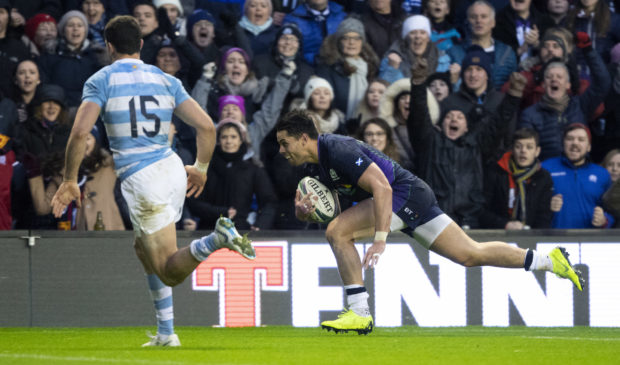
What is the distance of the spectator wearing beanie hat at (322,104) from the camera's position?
12289 mm

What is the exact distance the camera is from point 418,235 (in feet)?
29.8

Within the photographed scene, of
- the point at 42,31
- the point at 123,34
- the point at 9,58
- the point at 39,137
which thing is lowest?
the point at 39,137

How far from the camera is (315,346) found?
8211 millimetres

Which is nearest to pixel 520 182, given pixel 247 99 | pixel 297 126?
pixel 247 99

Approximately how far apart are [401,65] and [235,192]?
284 cm

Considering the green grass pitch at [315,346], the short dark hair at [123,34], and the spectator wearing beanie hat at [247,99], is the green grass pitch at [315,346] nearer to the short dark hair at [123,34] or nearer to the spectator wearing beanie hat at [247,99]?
the short dark hair at [123,34]

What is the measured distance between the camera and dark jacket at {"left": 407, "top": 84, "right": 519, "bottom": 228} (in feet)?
39.6

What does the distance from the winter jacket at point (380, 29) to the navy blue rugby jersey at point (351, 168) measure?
15.9ft

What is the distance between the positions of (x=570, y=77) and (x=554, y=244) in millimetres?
2571

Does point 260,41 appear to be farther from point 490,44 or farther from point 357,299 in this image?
point 357,299

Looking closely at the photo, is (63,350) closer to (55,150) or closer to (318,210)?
(318,210)

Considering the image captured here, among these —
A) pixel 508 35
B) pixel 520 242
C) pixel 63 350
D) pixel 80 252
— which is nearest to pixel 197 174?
pixel 63 350

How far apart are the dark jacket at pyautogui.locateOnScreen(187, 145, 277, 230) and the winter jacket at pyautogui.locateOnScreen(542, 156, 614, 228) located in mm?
3257

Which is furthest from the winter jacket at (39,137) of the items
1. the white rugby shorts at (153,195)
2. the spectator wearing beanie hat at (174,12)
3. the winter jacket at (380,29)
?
the white rugby shorts at (153,195)
